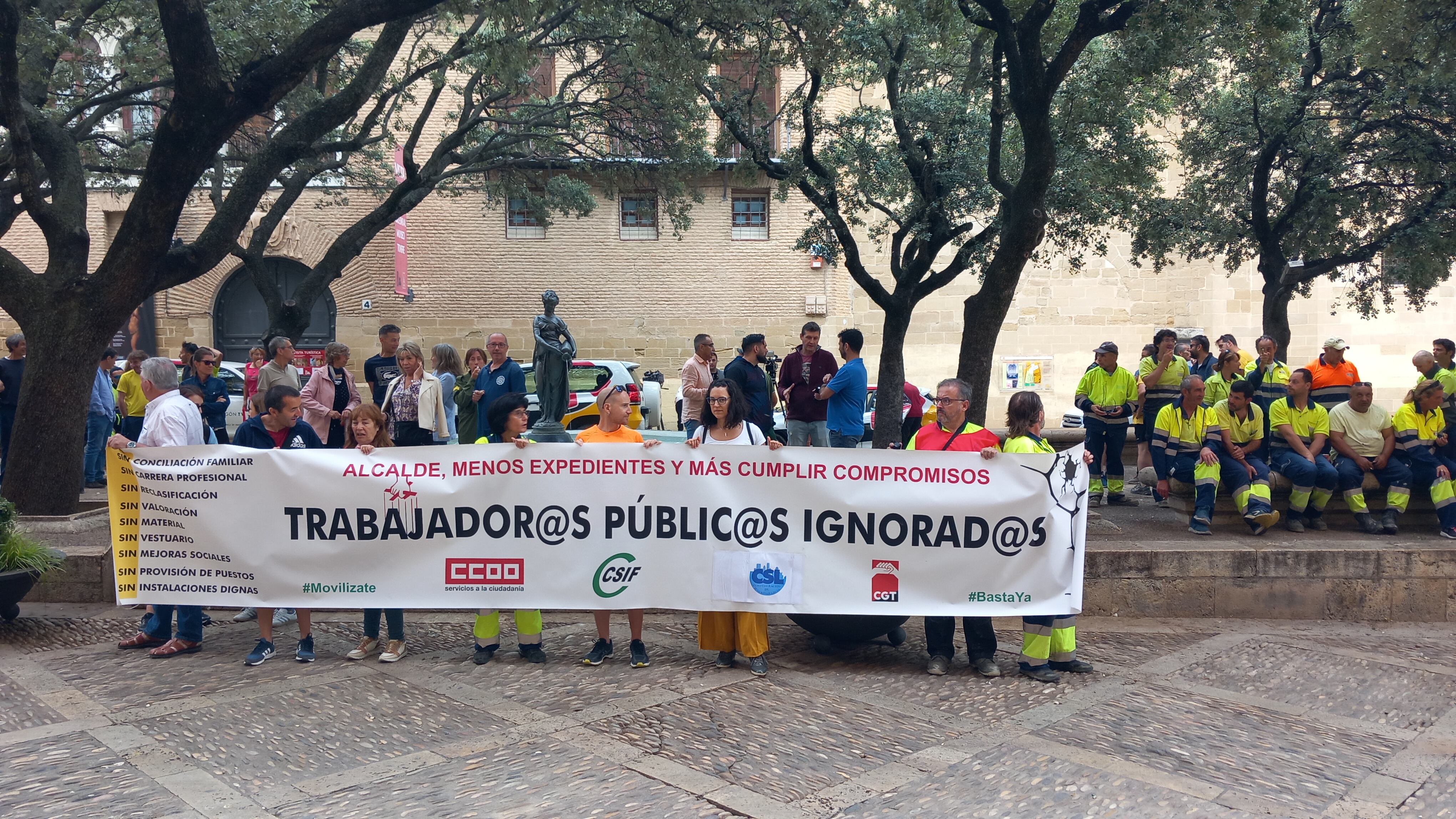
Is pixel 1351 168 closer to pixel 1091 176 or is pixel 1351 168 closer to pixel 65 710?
pixel 1091 176

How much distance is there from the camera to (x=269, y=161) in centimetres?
959

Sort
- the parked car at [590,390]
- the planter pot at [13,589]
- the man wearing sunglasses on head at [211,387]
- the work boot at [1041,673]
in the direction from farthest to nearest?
the parked car at [590,390], the man wearing sunglasses on head at [211,387], the planter pot at [13,589], the work boot at [1041,673]

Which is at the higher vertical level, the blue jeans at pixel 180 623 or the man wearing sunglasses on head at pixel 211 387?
the man wearing sunglasses on head at pixel 211 387

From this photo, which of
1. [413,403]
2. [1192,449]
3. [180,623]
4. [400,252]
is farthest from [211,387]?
[400,252]

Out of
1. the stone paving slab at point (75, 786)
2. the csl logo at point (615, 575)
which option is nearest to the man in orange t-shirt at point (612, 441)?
the csl logo at point (615, 575)

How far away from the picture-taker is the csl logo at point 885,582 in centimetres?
598

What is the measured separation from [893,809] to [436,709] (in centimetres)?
247

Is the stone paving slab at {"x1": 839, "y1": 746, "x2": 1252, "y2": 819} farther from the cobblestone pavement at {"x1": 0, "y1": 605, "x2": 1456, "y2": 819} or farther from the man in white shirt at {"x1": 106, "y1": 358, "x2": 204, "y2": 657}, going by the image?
the man in white shirt at {"x1": 106, "y1": 358, "x2": 204, "y2": 657}

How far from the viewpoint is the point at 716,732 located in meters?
4.91

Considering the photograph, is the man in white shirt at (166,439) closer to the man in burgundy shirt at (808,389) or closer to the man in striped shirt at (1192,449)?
the man in burgundy shirt at (808,389)

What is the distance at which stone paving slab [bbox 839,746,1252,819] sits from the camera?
4.05m

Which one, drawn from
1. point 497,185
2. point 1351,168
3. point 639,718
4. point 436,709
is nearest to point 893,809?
point 639,718

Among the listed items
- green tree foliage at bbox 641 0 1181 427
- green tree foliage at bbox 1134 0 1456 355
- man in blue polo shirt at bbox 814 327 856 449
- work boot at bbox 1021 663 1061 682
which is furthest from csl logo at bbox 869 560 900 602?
green tree foliage at bbox 1134 0 1456 355

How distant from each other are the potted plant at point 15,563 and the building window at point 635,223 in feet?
59.2
